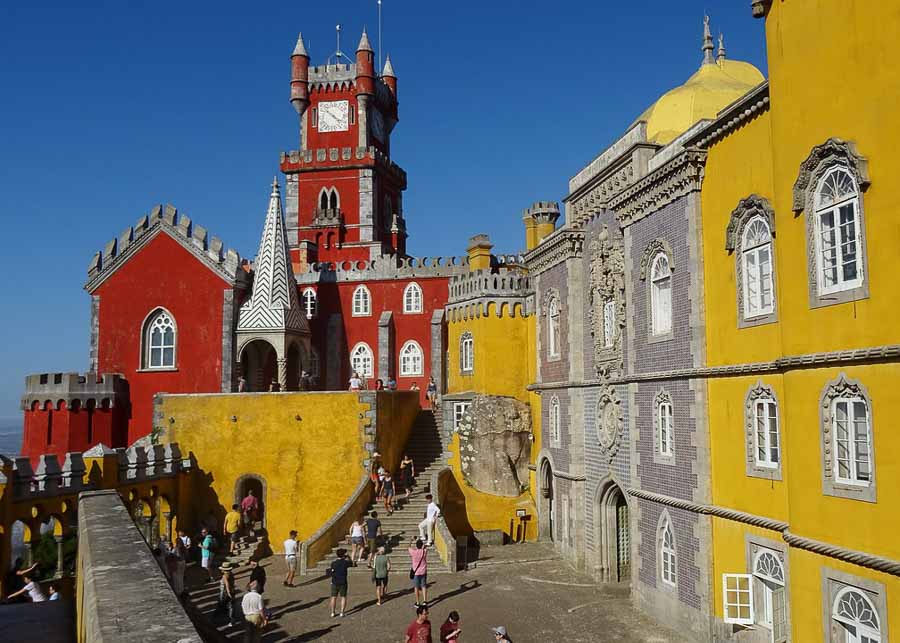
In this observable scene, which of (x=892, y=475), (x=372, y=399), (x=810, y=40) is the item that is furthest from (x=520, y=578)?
(x=810, y=40)

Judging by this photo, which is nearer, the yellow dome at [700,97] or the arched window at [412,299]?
the yellow dome at [700,97]

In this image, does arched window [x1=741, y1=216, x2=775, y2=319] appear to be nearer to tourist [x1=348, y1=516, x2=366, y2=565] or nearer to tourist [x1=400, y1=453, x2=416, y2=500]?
tourist [x1=348, y1=516, x2=366, y2=565]

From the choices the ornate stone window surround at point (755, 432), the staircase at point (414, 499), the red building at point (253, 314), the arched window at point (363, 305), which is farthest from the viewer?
the arched window at point (363, 305)

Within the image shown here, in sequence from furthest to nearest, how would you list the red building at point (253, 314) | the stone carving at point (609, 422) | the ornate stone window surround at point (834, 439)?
the red building at point (253, 314) < the stone carving at point (609, 422) < the ornate stone window surround at point (834, 439)

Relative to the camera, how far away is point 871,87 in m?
10.8

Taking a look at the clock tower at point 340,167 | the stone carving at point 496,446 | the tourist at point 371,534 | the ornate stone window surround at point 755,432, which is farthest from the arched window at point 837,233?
the clock tower at point 340,167

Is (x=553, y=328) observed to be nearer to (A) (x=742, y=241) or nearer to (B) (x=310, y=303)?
(A) (x=742, y=241)

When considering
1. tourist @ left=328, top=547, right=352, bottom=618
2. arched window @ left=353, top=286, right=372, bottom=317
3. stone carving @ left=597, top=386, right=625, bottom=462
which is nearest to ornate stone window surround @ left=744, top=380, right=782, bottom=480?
stone carving @ left=597, top=386, right=625, bottom=462

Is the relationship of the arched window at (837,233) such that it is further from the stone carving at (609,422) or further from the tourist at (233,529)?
the tourist at (233,529)

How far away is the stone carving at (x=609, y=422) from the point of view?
20922mm

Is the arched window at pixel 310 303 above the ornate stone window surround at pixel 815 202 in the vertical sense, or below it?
above

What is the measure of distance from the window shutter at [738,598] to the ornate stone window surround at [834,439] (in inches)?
153

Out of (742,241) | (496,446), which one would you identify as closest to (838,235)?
(742,241)

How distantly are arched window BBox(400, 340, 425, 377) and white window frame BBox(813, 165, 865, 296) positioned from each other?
2673cm
